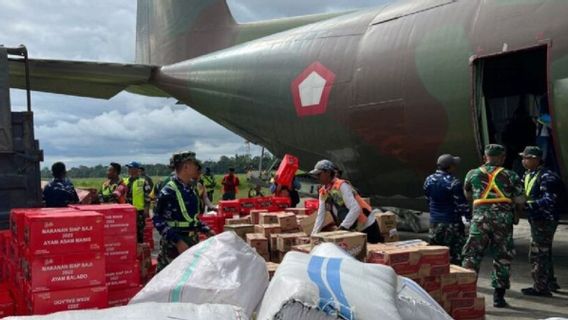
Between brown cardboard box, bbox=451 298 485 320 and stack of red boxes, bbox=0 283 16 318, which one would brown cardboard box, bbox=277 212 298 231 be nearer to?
brown cardboard box, bbox=451 298 485 320

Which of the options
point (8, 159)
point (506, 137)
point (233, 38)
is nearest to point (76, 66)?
point (233, 38)

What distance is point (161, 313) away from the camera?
2.61 meters

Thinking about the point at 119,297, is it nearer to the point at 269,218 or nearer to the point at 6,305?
the point at 6,305

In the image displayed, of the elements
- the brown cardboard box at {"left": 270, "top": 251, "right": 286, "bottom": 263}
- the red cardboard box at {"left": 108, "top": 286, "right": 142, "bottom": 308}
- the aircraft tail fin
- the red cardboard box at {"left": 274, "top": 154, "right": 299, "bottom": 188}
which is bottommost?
the brown cardboard box at {"left": 270, "top": 251, "right": 286, "bottom": 263}

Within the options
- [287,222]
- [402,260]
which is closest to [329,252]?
[402,260]

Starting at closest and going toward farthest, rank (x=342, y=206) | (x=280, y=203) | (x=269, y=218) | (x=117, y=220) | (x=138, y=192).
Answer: (x=117, y=220) → (x=342, y=206) → (x=269, y=218) → (x=138, y=192) → (x=280, y=203)

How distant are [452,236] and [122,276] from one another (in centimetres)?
381

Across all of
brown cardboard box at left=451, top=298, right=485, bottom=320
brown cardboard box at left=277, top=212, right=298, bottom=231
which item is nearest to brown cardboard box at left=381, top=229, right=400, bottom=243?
brown cardboard box at left=277, top=212, right=298, bottom=231

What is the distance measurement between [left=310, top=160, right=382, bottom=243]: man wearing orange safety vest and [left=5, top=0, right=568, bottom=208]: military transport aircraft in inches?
83.6

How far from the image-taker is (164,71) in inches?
502

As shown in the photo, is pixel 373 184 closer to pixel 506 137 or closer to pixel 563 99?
pixel 506 137

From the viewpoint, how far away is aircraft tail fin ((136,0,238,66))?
13.8 meters

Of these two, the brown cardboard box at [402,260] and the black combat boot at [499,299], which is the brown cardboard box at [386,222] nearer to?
the black combat boot at [499,299]

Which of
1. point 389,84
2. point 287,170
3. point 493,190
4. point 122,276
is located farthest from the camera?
point 287,170
